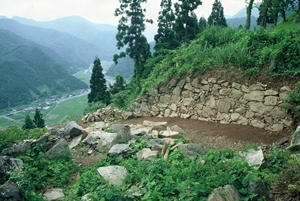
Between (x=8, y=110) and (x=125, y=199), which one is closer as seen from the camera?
(x=125, y=199)

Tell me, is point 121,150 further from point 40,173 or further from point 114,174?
point 40,173

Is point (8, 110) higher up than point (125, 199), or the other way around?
point (125, 199)

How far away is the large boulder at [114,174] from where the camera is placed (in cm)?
551

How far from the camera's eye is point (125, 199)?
4656mm

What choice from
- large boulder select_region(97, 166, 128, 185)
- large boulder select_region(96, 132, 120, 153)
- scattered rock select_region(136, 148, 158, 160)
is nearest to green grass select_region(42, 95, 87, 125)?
large boulder select_region(96, 132, 120, 153)

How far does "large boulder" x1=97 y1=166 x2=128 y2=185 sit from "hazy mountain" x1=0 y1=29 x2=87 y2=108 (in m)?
79.4

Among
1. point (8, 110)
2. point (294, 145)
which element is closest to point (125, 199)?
point (294, 145)

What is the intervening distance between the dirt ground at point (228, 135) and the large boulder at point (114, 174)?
2.81m

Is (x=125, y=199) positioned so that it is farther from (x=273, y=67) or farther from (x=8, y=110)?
(x=8, y=110)

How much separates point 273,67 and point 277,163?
4.11 metres

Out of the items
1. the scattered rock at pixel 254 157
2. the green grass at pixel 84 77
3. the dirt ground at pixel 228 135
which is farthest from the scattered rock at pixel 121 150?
the green grass at pixel 84 77

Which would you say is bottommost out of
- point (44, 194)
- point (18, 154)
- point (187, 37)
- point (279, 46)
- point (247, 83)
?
point (44, 194)

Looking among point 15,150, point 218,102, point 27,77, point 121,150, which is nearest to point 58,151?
point 15,150

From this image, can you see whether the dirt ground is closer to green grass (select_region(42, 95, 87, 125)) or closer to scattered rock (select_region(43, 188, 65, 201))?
scattered rock (select_region(43, 188, 65, 201))
